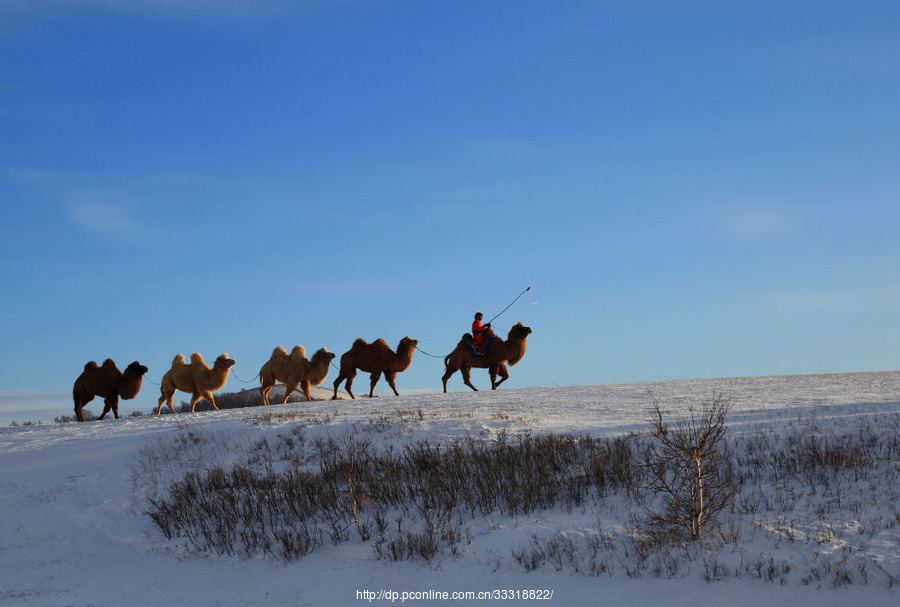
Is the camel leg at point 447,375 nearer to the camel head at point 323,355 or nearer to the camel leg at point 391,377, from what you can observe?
the camel leg at point 391,377

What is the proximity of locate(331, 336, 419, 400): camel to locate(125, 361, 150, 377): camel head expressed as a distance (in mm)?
6392

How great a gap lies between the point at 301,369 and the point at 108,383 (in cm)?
609

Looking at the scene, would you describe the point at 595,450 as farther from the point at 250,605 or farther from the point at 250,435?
the point at 250,435

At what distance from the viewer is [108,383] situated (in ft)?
78.7

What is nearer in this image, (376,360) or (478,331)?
(376,360)

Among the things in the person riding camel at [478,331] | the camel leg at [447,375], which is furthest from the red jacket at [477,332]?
the camel leg at [447,375]

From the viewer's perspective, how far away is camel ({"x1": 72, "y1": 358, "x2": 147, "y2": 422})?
23969 millimetres

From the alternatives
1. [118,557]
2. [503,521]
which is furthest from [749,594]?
[118,557]

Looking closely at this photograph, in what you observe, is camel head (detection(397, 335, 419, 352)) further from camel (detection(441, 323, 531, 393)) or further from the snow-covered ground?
the snow-covered ground

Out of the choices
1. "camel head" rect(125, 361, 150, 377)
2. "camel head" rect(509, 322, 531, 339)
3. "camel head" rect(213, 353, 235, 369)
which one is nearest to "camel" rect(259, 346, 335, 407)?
"camel head" rect(213, 353, 235, 369)

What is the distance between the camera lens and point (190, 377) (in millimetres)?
25000

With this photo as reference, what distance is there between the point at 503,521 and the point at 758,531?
3.36m

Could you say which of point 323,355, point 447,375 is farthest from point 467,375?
point 323,355

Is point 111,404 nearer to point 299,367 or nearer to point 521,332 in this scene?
point 299,367
